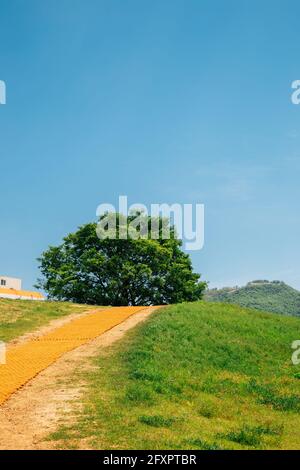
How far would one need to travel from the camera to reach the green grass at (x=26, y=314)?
93.5 ft

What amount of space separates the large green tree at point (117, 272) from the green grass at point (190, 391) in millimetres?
28441

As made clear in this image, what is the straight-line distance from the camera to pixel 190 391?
53.5 feet

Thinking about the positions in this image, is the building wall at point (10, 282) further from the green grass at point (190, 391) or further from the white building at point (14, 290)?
the green grass at point (190, 391)

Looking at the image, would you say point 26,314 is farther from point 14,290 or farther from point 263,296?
point 263,296

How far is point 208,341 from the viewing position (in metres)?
25.3

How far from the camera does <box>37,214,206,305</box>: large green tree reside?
192 ft

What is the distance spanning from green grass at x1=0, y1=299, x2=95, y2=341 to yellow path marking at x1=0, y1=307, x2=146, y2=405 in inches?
82.2

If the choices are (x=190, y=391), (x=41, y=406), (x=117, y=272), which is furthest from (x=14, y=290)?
(x=41, y=406)

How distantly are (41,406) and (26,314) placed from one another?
867 inches

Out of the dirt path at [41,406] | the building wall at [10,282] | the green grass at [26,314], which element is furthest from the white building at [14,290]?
the dirt path at [41,406]

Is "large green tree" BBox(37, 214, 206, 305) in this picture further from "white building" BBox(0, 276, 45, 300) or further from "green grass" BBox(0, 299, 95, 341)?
"white building" BBox(0, 276, 45, 300)
